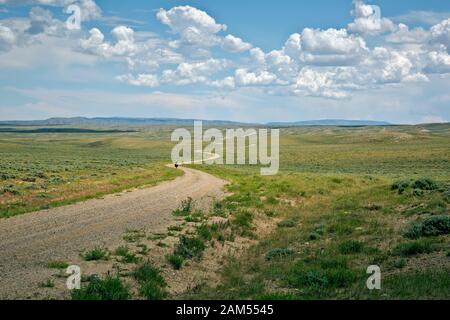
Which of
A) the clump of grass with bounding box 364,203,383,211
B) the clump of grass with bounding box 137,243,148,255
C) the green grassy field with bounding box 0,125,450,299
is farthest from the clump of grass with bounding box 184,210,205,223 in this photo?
the clump of grass with bounding box 364,203,383,211

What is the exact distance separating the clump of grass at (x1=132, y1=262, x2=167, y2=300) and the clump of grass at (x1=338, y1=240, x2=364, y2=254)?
5.46 meters

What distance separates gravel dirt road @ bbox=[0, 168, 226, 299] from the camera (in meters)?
10.5

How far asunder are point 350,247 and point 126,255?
6.43m

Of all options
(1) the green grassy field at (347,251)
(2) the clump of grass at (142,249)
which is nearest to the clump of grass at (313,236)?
(1) the green grassy field at (347,251)

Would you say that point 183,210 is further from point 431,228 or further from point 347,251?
point 431,228

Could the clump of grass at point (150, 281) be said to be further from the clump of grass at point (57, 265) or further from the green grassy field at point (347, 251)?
the clump of grass at point (57, 265)

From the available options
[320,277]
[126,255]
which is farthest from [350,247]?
[126,255]

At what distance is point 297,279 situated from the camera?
33.8ft
